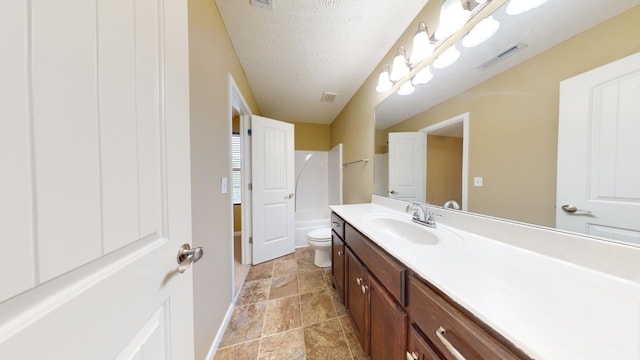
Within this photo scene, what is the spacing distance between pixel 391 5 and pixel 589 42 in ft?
3.23

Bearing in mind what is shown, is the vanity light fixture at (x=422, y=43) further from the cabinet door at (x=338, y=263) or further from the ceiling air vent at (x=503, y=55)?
the cabinet door at (x=338, y=263)

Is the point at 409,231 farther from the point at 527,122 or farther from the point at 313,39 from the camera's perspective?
the point at 313,39

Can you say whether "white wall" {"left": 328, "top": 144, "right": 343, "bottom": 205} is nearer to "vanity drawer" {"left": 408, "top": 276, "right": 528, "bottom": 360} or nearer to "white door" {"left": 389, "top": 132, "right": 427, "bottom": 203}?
"white door" {"left": 389, "top": 132, "right": 427, "bottom": 203}

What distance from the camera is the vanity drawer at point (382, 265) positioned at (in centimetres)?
73

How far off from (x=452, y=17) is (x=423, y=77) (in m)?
0.34

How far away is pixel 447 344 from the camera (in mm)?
531

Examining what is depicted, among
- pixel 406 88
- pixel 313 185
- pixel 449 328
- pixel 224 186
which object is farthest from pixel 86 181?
pixel 313 185

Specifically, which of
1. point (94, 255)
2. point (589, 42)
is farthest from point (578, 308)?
point (94, 255)

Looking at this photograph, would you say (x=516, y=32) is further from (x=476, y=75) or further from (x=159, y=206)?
(x=159, y=206)

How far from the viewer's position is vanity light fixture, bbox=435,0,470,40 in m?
0.99

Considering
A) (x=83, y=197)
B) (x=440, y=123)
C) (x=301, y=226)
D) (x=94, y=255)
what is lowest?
(x=301, y=226)

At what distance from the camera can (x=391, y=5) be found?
1.23 m

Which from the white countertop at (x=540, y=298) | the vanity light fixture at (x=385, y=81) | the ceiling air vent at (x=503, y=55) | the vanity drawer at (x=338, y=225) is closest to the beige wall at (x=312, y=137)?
the vanity light fixture at (x=385, y=81)

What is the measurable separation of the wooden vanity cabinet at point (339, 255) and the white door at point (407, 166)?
0.56 meters
